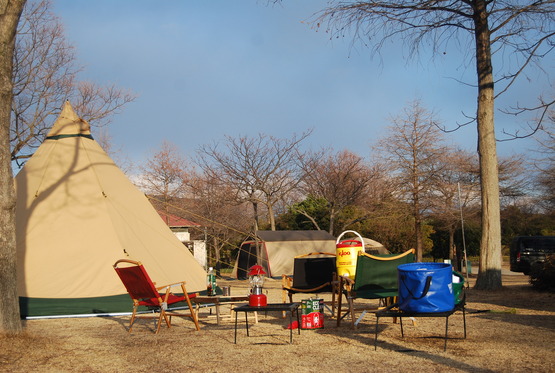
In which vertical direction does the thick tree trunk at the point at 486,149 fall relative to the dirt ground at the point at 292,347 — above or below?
above

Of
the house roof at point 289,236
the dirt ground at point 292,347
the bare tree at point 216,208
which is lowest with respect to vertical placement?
the dirt ground at point 292,347

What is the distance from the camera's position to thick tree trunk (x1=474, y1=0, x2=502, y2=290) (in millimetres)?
11125

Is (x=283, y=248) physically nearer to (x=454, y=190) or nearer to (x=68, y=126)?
(x=454, y=190)

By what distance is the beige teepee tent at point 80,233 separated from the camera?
8.59 metres

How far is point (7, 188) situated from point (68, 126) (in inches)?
170

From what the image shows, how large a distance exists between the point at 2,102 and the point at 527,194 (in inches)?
1085

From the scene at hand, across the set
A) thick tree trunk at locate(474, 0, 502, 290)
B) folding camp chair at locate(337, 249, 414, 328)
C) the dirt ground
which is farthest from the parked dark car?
folding camp chair at locate(337, 249, 414, 328)

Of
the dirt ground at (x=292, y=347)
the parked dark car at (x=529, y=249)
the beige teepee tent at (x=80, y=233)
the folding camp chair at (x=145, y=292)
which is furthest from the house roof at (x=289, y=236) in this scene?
the folding camp chair at (x=145, y=292)

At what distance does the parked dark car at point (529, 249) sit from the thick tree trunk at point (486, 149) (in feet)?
21.4

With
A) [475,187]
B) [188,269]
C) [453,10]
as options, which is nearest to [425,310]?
[188,269]

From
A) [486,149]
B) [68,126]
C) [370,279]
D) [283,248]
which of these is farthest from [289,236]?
[370,279]

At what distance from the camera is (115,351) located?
5387 millimetres

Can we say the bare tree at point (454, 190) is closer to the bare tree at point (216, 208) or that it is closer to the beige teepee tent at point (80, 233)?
the bare tree at point (216, 208)

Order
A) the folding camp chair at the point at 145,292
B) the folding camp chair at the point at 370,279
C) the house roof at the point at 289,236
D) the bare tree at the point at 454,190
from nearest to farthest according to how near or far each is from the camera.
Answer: the folding camp chair at the point at 145,292 → the folding camp chair at the point at 370,279 → the house roof at the point at 289,236 → the bare tree at the point at 454,190
